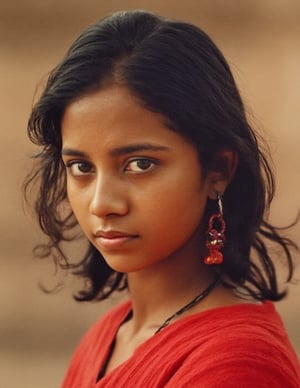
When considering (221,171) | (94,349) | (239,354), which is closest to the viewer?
(239,354)

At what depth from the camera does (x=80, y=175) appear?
2.21m

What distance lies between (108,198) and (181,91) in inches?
9.5

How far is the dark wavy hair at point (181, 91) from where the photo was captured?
7.05ft

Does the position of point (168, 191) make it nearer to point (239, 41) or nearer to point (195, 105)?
point (195, 105)

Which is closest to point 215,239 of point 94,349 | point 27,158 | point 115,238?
point 115,238

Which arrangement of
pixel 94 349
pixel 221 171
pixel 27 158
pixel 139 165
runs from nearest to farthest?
pixel 139 165 < pixel 221 171 < pixel 94 349 < pixel 27 158

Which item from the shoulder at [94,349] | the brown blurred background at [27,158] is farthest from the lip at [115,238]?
the brown blurred background at [27,158]

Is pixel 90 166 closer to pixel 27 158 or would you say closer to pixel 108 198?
pixel 108 198

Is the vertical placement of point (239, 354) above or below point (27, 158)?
above

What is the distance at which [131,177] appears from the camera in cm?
214

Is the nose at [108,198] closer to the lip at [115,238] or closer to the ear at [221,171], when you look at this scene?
the lip at [115,238]

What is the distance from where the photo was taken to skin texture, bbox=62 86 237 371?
83.4 inches

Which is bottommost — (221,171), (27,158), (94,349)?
(27,158)

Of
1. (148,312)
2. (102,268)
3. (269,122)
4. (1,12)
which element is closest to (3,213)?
(1,12)
